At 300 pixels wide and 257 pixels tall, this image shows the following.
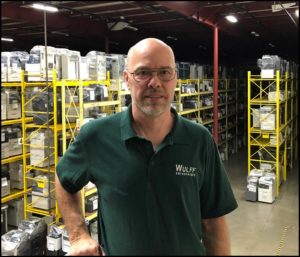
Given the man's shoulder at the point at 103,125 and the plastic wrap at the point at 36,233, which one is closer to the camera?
the man's shoulder at the point at 103,125

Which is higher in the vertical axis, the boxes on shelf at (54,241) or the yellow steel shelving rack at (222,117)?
the yellow steel shelving rack at (222,117)

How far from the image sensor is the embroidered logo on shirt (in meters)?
1.36

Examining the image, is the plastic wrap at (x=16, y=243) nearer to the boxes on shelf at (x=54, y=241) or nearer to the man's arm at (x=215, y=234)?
the boxes on shelf at (x=54, y=241)

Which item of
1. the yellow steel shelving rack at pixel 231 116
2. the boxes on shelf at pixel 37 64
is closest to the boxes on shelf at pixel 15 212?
the boxes on shelf at pixel 37 64

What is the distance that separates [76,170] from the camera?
147 cm

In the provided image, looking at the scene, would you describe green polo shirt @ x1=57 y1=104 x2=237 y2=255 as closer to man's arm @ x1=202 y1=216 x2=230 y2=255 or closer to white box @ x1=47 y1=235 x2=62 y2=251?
man's arm @ x1=202 y1=216 x2=230 y2=255

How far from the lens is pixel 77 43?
15.5 meters

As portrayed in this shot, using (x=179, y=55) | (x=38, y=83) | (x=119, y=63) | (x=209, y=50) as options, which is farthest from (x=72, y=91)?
(x=179, y=55)

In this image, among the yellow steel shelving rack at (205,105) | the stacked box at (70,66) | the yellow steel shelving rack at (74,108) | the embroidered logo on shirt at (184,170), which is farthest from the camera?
the yellow steel shelving rack at (205,105)

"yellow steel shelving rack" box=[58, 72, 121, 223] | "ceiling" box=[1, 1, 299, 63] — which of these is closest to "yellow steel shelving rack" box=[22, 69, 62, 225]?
"yellow steel shelving rack" box=[58, 72, 121, 223]

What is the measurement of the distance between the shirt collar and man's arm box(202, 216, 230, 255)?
0.36 metres

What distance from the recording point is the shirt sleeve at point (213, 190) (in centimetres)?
154

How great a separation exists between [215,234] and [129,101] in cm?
605

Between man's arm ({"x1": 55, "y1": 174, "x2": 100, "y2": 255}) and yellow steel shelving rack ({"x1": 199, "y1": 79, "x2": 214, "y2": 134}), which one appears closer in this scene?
man's arm ({"x1": 55, "y1": 174, "x2": 100, "y2": 255})
